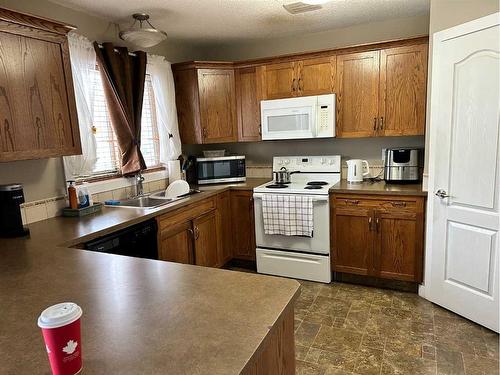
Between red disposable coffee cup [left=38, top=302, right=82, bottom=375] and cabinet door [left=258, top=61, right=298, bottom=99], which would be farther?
cabinet door [left=258, top=61, right=298, bottom=99]

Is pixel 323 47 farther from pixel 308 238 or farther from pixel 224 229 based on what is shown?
pixel 224 229

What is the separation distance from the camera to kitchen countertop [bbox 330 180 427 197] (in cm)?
277

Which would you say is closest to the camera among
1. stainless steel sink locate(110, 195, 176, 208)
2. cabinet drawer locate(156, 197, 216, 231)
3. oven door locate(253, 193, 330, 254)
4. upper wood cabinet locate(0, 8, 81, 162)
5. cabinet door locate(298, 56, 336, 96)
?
upper wood cabinet locate(0, 8, 81, 162)

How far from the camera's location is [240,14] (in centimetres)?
291

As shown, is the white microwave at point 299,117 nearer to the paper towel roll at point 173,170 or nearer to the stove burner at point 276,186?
the stove burner at point 276,186

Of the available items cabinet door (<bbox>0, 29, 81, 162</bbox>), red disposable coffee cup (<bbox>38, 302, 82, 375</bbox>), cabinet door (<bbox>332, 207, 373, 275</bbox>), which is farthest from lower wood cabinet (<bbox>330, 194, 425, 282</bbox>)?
red disposable coffee cup (<bbox>38, 302, 82, 375</bbox>)

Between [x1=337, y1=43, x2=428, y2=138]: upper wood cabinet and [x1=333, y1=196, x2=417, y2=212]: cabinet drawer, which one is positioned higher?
[x1=337, y1=43, x2=428, y2=138]: upper wood cabinet

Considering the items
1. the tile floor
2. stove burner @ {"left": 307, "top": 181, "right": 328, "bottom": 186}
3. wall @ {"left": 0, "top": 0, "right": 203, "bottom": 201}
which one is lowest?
the tile floor

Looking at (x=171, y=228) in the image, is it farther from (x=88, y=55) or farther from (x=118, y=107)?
(x=88, y=55)

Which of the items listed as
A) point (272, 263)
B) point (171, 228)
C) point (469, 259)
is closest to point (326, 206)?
point (272, 263)

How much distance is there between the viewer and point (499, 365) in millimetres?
1991

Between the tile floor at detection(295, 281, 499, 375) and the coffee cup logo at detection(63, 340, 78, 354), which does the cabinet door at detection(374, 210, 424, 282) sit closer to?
the tile floor at detection(295, 281, 499, 375)

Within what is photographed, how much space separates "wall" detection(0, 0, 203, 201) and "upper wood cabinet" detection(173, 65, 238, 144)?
786mm

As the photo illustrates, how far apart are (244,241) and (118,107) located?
68.5 inches
